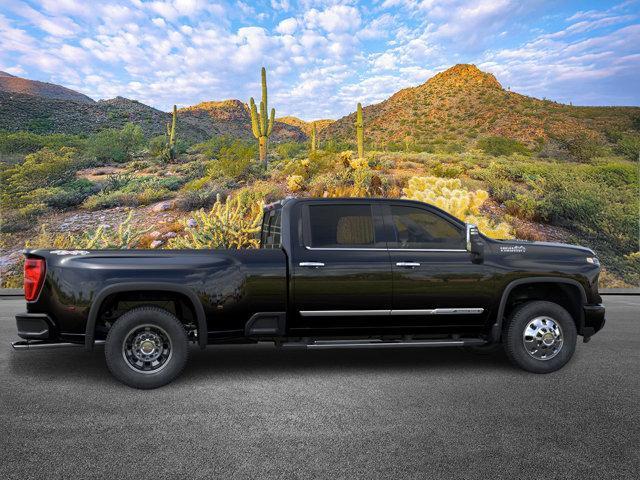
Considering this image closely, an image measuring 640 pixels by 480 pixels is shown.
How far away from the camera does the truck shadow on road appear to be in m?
6.82

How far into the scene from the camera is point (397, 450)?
4258mm

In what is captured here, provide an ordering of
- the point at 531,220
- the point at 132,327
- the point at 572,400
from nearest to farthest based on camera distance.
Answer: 1. the point at 572,400
2. the point at 132,327
3. the point at 531,220

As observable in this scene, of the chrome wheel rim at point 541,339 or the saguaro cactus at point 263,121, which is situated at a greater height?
the saguaro cactus at point 263,121

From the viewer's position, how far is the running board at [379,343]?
21.1 ft

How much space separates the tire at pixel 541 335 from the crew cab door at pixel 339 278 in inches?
59.3

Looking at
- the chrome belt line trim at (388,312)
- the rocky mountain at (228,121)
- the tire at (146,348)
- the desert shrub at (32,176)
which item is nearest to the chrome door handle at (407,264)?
the chrome belt line trim at (388,312)

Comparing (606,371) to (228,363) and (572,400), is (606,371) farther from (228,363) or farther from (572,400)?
(228,363)

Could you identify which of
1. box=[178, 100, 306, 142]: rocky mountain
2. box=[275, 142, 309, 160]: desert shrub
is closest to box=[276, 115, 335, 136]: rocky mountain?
box=[178, 100, 306, 142]: rocky mountain

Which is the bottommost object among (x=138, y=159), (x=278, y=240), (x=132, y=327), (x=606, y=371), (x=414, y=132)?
(x=606, y=371)

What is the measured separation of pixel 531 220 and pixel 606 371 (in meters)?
17.3

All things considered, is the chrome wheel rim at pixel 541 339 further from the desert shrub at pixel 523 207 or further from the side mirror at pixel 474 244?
the desert shrub at pixel 523 207

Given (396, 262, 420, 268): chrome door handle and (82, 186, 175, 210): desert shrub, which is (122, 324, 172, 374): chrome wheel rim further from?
(82, 186, 175, 210): desert shrub

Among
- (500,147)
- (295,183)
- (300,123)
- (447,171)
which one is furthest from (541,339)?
(300,123)

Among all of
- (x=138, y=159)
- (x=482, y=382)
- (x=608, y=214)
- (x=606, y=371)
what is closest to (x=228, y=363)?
(x=482, y=382)
